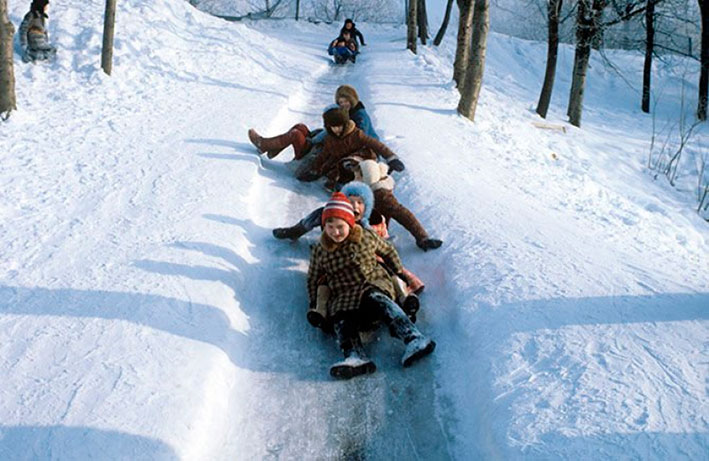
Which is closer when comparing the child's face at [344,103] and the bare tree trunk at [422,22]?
the child's face at [344,103]

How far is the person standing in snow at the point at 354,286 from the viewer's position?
10.9 feet

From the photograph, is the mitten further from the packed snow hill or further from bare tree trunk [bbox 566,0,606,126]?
bare tree trunk [bbox 566,0,606,126]

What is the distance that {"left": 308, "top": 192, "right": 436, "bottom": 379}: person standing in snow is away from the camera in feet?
10.9

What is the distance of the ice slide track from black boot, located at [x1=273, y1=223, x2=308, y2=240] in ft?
1.11

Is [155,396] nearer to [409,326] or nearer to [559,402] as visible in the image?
[409,326]

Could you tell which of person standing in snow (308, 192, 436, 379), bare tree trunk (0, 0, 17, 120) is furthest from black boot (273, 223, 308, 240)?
bare tree trunk (0, 0, 17, 120)

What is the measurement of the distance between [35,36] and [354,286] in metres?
8.25

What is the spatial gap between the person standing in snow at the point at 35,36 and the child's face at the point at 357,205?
7.39 m

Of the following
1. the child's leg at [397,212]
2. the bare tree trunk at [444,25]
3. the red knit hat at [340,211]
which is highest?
the bare tree trunk at [444,25]

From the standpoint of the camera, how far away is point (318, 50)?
683 inches

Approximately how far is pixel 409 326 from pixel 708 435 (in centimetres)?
157

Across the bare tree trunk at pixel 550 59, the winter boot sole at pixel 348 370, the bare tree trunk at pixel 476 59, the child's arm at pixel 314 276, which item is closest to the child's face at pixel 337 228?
the child's arm at pixel 314 276

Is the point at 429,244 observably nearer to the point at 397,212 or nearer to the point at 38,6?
the point at 397,212

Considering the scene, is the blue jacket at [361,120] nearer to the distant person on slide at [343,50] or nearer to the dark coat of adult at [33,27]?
the dark coat of adult at [33,27]
